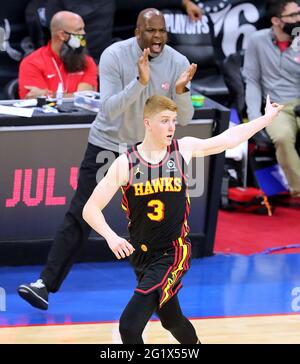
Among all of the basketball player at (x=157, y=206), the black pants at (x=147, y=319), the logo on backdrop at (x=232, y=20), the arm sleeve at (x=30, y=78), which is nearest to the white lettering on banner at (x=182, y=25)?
the logo on backdrop at (x=232, y=20)

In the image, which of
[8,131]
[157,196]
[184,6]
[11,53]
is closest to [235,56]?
[184,6]

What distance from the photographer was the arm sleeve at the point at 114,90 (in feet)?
22.8

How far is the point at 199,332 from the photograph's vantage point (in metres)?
6.89

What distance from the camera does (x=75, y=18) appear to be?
359 inches

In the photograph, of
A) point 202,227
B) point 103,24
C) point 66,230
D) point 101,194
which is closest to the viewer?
point 101,194

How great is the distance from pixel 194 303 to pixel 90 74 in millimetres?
2676

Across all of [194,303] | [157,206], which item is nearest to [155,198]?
[157,206]

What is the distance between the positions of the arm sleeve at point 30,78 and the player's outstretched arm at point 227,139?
3.15 meters

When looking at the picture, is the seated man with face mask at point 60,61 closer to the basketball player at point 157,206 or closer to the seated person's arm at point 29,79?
the seated person's arm at point 29,79

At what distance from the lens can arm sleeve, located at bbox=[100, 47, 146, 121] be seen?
6.95 m

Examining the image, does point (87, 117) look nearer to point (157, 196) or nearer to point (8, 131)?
point (8, 131)

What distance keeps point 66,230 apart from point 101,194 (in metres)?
1.62

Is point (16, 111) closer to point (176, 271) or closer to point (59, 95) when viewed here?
point (59, 95)

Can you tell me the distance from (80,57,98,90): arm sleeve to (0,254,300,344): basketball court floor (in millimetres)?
1750
